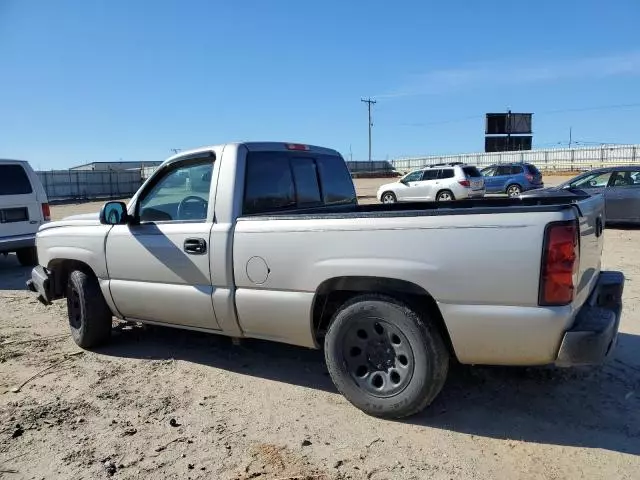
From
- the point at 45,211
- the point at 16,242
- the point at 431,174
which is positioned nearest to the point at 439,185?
the point at 431,174

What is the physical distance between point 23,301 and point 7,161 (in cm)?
319

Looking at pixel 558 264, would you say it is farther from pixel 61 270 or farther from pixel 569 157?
pixel 569 157

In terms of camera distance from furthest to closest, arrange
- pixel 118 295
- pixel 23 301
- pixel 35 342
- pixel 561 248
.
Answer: pixel 23 301
pixel 35 342
pixel 118 295
pixel 561 248

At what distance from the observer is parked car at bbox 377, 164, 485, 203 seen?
21.9 metres

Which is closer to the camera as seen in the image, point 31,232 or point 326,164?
point 326,164

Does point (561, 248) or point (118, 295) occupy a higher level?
point (561, 248)

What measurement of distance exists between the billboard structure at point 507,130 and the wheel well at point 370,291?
75.0 m

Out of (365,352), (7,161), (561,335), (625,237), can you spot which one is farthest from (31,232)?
(625,237)

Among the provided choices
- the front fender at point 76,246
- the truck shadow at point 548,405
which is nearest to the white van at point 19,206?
the front fender at point 76,246

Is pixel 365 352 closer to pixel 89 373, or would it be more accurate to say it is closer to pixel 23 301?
pixel 89 373

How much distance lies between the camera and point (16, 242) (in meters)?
9.66

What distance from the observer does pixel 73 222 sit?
5.33 meters

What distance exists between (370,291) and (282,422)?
1.06m

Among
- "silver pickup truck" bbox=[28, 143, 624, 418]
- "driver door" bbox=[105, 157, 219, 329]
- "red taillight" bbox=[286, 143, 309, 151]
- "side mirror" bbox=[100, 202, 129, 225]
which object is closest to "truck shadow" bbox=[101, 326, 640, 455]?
"silver pickup truck" bbox=[28, 143, 624, 418]
